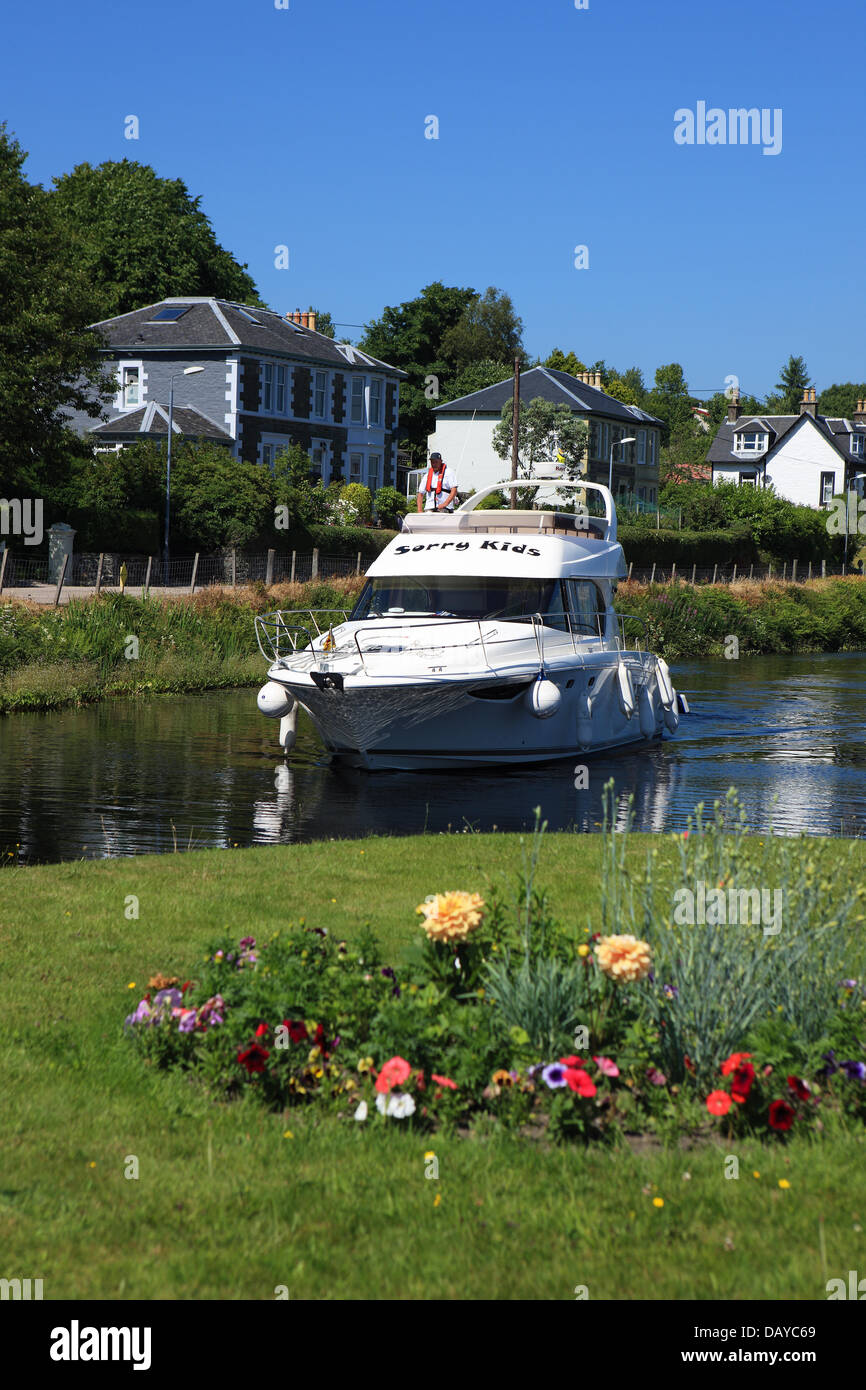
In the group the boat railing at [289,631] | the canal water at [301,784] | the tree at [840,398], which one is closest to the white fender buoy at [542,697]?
the canal water at [301,784]

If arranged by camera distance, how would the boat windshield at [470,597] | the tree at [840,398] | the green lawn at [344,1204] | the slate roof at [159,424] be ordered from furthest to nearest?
the tree at [840,398] < the slate roof at [159,424] < the boat windshield at [470,597] < the green lawn at [344,1204]

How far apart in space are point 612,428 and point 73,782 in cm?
6958

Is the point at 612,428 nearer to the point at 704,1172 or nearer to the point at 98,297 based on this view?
the point at 98,297

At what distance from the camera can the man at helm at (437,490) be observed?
71.9 feet

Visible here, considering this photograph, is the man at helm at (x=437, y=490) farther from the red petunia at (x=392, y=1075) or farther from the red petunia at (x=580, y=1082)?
the red petunia at (x=580, y=1082)

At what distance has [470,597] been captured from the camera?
1941cm

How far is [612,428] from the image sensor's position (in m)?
83.2

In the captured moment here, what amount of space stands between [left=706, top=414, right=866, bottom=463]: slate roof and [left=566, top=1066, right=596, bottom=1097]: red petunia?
99.5 metres

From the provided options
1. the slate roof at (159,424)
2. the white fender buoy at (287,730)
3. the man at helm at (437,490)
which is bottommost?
the white fender buoy at (287,730)

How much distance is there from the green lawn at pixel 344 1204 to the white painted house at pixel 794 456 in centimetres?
9708

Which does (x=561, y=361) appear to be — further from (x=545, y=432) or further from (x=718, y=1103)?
(x=718, y=1103)

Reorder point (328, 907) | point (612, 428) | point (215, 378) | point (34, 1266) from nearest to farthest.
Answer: point (34, 1266), point (328, 907), point (215, 378), point (612, 428)
